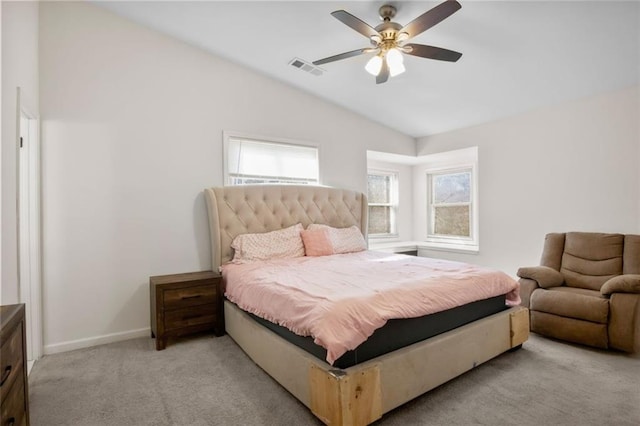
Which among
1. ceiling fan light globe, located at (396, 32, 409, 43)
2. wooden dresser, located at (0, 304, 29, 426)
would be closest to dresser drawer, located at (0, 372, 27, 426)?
wooden dresser, located at (0, 304, 29, 426)

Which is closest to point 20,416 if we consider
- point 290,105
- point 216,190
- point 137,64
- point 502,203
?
point 216,190

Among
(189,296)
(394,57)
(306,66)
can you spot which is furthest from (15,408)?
(306,66)

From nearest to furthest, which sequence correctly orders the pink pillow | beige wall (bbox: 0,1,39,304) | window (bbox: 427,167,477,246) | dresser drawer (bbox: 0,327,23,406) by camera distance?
1. dresser drawer (bbox: 0,327,23,406)
2. beige wall (bbox: 0,1,39,304)
3. the pink pillow
4. window (bbox: 427,167,477,246)

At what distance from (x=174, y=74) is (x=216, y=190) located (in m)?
1.30

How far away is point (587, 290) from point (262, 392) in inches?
124

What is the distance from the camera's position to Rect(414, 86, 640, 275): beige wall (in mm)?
3307

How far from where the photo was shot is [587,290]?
3.08 m

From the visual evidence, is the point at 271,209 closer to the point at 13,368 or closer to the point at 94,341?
the point at 94,341

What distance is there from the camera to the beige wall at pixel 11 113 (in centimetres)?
200

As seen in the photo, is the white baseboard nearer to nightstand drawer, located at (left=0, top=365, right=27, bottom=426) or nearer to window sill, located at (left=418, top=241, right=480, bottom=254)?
nightstand drawer, located at (left=0, top=365, right=27, bottom=426)

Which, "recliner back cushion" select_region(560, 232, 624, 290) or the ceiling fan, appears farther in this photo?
"recliner back cushion" select_region(560, 232, 624, 290)

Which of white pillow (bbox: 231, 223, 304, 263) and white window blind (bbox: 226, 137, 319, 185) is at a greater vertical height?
white window blind (bbox: 226, 137, 319, 185)

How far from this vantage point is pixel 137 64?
10.6 ft

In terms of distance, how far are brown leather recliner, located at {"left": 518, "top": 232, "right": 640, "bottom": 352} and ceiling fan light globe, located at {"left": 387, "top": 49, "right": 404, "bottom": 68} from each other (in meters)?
2.42
